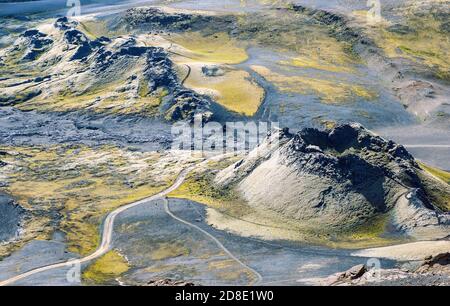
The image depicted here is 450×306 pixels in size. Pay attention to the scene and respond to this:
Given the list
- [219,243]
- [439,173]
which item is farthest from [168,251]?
[439,173]

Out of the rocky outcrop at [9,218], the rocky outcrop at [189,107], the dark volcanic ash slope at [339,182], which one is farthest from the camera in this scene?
the rocky outcrop at [189,107]

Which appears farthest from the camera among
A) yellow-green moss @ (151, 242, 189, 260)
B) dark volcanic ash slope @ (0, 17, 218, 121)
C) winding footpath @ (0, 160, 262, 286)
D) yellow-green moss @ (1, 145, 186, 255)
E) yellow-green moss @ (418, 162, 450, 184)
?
dark volcanic ash slope @ (0, 17, 218, 121)

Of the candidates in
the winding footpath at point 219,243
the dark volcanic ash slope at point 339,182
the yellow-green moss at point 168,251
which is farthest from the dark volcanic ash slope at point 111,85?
the yellow-green moss at point 168,251

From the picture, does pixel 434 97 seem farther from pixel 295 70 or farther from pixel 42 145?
pixel 42 145

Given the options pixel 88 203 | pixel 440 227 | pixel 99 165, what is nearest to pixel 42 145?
pixel 99 165

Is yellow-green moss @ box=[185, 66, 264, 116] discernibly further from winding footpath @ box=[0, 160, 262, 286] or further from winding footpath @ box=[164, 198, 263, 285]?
winding footpath @ box=[164, 198, 263, 285]

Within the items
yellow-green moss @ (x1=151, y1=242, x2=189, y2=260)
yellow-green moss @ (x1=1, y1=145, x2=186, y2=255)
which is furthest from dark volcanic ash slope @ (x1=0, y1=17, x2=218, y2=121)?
yellow-green moss @ (x1=151, y1=242, x2=189, y2=260)

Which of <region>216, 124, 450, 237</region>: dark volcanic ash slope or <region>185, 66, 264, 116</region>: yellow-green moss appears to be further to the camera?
<region>185, 66, 264, 116</region>: yellow-green moss

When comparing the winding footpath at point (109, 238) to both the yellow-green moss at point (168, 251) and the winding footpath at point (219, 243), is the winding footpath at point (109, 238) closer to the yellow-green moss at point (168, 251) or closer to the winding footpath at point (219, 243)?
the winding footpath at point (219, 243)
